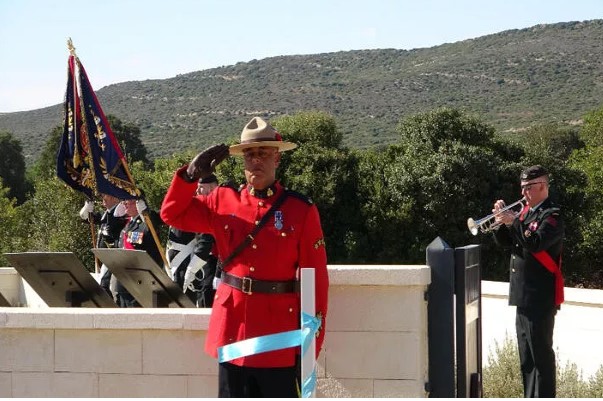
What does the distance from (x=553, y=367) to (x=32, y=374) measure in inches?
144

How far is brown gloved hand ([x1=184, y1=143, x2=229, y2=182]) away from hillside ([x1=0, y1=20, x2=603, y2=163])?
57935 mm

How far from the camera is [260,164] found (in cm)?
554

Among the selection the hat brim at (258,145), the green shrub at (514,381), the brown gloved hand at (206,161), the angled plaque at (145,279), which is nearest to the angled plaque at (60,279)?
the angled plaque at (145,279)

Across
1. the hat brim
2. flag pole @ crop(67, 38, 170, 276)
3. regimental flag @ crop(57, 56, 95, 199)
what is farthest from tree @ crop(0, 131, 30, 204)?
the hat brim

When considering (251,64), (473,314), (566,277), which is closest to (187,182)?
(473,314)

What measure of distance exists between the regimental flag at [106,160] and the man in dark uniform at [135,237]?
0.17 metres

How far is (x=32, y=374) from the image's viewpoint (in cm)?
640

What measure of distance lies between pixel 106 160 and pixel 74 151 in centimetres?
57

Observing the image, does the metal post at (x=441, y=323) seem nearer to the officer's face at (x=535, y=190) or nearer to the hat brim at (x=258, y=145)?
the hat brim at (x=258, y=145)

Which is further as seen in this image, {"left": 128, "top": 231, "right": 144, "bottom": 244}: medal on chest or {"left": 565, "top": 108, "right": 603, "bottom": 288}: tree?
{"left": 565, "top": 108, "right": 603, "bottom": 288}: tree

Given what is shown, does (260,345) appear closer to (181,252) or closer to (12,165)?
(181,252)

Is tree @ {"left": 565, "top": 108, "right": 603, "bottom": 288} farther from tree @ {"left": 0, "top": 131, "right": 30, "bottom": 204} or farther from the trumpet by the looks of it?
tree @ {"left": 0, "top": 131, "right": 30, "bottom": 204}

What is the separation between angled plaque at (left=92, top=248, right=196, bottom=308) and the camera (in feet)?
24.5

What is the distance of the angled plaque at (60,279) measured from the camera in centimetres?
797
